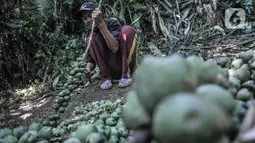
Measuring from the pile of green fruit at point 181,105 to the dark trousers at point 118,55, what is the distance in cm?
258

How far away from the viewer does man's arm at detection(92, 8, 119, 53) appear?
3.19 m

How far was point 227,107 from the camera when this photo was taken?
2.68 ft

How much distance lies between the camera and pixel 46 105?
377cm

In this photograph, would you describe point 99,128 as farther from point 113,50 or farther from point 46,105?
point 46,105

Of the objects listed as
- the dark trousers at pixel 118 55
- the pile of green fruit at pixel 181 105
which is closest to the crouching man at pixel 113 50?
the dark trousers at pixel 118 55

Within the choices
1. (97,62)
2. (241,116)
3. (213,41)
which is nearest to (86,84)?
(97,62)

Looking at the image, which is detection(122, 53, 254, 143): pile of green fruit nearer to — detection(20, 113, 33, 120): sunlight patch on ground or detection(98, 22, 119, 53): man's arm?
detection(98, 22, 119, 53): man's arm

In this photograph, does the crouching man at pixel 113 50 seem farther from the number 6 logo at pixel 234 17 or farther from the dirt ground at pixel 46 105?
the number 6 logo at pixel 234 17

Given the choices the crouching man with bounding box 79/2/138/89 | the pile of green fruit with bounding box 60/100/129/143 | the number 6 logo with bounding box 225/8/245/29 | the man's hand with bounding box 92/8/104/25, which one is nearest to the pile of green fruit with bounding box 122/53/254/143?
the pile of green fruit with bounding box 60/100/129/143

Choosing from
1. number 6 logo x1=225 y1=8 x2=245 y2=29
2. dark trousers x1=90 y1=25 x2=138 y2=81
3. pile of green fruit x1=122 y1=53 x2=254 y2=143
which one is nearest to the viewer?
pile of green fruit x1=122 y1=53 x2=254 y2=143

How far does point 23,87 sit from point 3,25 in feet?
3.54

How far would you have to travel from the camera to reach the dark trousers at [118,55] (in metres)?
3.60

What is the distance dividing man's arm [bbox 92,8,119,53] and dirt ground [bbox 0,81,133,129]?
0.54m

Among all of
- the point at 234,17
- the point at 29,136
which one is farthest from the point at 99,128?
the point at 234,17
